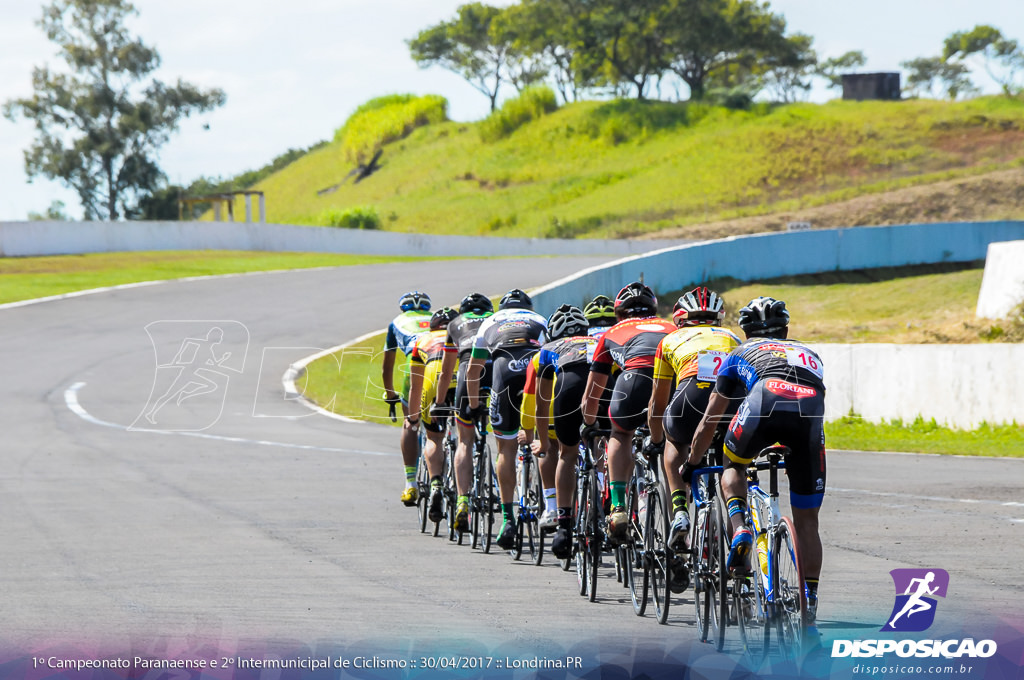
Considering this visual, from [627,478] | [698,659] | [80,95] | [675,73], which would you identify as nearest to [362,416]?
[627,478]

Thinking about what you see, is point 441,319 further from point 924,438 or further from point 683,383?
point 924,438

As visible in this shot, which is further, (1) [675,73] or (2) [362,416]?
(1) [675,73]

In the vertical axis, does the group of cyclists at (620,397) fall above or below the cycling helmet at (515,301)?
below

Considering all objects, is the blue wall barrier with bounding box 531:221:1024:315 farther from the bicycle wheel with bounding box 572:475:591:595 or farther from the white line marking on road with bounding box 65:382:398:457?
the bicycle wheel with bounding box 572:475:591:595

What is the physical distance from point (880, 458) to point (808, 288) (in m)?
23.5

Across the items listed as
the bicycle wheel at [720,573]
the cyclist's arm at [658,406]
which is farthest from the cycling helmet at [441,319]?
the bicycle wheel at [720,573]

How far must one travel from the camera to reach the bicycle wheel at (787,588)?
19.0ft

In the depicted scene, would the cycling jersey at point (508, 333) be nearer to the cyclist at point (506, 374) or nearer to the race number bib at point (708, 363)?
the cyclist at point (506, 374)

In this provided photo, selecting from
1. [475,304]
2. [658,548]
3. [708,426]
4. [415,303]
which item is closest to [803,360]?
[708,426]

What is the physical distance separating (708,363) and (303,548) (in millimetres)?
4102

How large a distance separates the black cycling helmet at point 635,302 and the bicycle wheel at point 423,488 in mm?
3169

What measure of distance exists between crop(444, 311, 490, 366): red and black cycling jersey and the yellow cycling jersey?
3012 mm

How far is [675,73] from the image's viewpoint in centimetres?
10456

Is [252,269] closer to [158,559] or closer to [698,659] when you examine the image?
[158,559]
